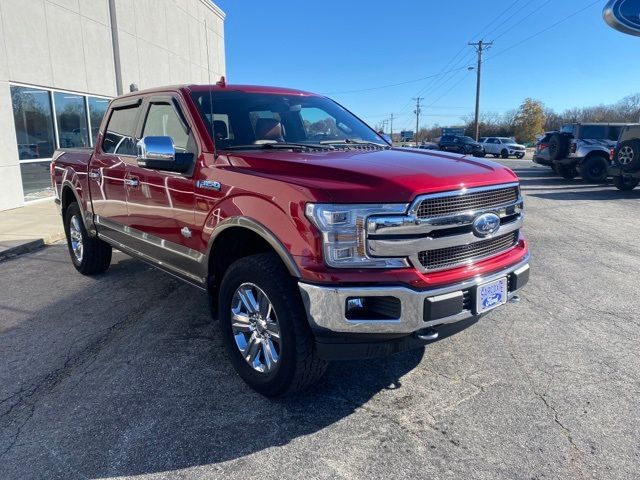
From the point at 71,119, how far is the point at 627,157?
1515 centimetres

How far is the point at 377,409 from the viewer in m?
3.04

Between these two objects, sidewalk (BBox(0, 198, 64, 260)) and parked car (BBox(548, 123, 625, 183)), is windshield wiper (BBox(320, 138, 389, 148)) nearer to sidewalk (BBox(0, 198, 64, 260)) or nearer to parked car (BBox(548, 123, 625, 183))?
sidewalk (BBox(0, 198, 64, 260))

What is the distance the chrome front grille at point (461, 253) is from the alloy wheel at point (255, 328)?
38.2 inches

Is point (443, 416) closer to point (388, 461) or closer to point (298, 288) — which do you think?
point (388, 461)

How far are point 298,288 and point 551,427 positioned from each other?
5.49 ft

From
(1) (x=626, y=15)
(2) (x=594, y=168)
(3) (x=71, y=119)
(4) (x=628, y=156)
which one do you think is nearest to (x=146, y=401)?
(3) (x=71, y=119)

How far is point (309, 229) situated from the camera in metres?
2.68

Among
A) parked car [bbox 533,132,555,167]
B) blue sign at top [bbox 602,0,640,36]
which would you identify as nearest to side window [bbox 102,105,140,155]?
parked car [bbox 533,132,555,167]

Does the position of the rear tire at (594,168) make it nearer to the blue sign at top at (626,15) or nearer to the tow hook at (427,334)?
the blue sign at top at (626,15)

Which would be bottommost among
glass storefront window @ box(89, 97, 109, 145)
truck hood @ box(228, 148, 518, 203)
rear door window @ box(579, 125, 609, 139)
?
truck hood @ box(228, 148, 518, 203)

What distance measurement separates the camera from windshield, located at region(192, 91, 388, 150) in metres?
3.73

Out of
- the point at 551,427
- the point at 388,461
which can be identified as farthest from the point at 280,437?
the point at 551,427

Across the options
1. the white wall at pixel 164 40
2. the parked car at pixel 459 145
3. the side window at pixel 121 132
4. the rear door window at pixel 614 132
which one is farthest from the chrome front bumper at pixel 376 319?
the parked car at pixel 459 145

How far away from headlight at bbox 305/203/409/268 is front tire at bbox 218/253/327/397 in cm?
40
